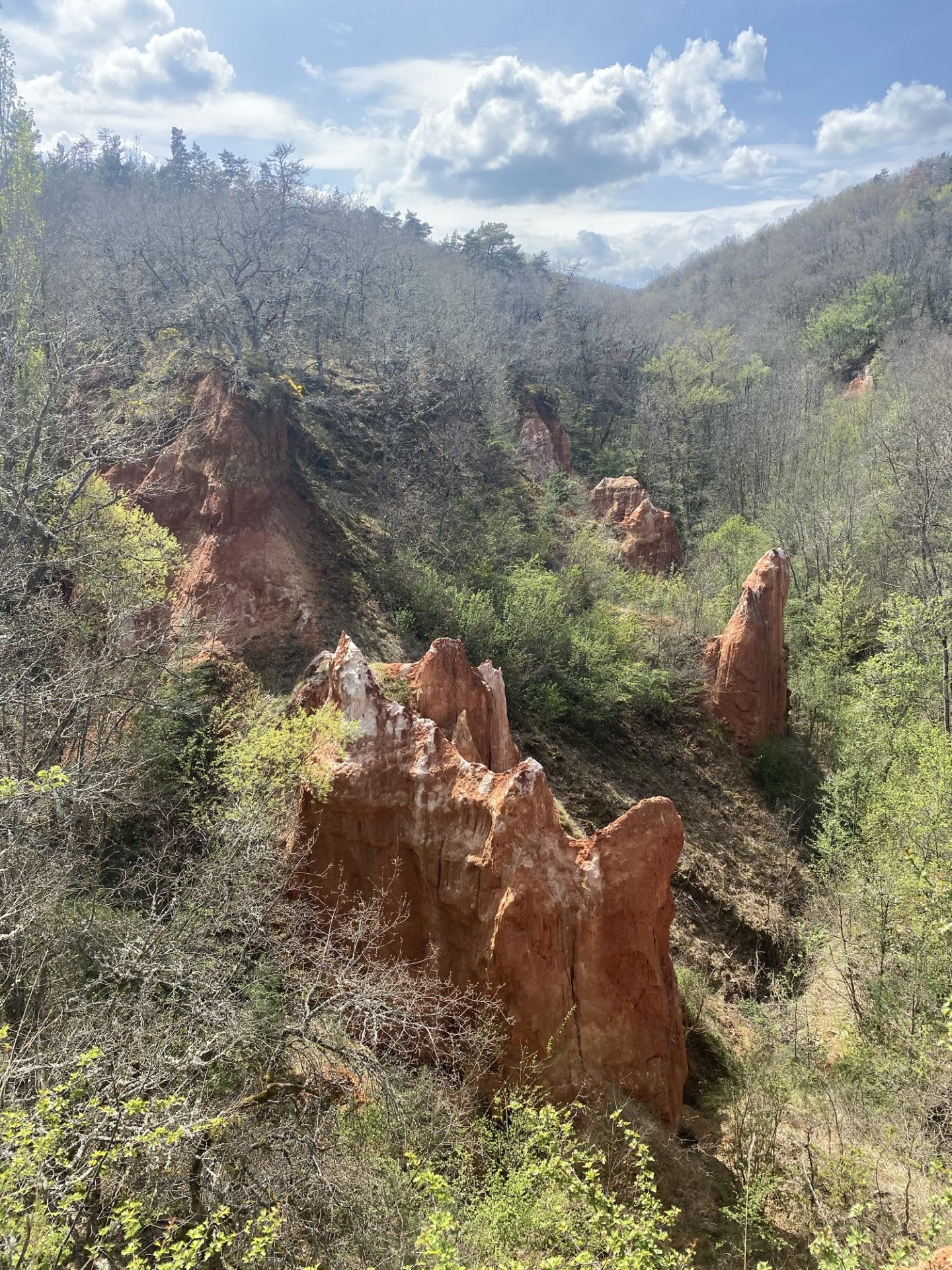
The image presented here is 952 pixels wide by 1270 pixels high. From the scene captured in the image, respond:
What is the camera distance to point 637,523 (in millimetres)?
31312

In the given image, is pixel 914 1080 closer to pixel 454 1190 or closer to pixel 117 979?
pixel 454 1190

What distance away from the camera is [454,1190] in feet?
23.4

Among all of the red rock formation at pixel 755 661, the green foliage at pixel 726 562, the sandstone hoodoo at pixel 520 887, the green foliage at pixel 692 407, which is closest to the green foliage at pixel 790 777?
the red rock formation at pixel 755 661

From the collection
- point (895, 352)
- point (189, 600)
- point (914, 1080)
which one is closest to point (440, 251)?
point (895, 352)

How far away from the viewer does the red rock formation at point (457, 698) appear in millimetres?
12977

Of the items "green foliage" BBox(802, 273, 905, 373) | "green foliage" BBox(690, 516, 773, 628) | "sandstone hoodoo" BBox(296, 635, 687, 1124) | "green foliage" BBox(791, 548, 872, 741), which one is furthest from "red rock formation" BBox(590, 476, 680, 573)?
"green foliage" BBox(802, 273, 905, 373)

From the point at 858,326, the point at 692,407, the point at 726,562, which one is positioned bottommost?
the point at 726,562

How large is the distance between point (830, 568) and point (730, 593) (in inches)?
173

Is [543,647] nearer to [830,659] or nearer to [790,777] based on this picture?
[790,777]

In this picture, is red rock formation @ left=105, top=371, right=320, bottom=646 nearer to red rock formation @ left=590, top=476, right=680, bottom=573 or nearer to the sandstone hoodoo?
the sandstone hoodoo

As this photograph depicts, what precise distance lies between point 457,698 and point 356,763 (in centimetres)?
317

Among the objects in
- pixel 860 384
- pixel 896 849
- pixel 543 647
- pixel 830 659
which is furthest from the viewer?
pixel 860 384

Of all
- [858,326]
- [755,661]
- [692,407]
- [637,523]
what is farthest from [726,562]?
[858,326]

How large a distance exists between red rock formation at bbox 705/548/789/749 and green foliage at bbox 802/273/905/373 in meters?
41.9
